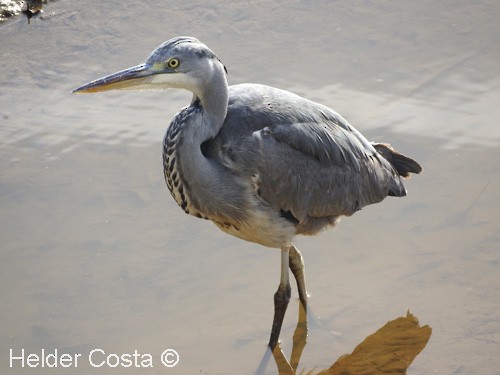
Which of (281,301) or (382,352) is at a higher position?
(281,301)

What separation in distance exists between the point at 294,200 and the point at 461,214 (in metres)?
1.83

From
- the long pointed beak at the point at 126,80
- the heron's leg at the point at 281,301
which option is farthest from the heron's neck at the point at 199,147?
the heron's leg at the point at 281,301

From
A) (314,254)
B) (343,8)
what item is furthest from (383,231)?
(343,8)

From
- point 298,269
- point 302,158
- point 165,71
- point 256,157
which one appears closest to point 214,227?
point 298,269

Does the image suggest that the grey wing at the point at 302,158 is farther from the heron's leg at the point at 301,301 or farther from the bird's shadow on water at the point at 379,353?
the bird's shadow on water at the point at 379,353

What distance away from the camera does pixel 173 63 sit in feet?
18.1

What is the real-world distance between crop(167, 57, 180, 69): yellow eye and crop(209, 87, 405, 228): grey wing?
1.67 feet

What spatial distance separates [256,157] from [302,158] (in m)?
0.42

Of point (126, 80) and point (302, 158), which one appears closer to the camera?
point (126, 80)

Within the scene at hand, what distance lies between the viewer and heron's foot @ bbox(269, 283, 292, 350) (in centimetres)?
629

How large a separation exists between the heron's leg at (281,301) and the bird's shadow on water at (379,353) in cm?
10

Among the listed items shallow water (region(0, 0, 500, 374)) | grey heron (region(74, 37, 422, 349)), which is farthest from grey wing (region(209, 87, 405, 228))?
shallow water (region(0, 0, 500, 374))

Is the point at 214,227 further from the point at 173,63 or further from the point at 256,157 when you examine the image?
the point at 173,63

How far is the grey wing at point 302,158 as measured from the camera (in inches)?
228
